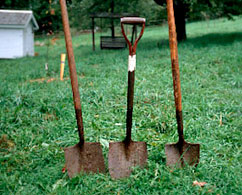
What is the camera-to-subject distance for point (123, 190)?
243cm

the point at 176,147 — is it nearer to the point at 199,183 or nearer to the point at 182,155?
the point at 182,155

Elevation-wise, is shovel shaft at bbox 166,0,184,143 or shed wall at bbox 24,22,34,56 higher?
shed wall at bbox 24,22,34,56

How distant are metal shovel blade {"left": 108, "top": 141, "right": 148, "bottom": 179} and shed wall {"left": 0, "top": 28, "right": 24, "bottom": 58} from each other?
17.0m

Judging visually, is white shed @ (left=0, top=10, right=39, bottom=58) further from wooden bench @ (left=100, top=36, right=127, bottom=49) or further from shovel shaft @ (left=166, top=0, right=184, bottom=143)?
shovel shaft @ (left=166, top=0, right=184, bottom=143)

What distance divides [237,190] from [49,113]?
114 inches

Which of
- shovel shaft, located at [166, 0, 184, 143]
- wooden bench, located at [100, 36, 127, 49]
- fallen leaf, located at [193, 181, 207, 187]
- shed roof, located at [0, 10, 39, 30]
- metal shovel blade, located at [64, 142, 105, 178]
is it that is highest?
shed roof, located at [0, 10, 39, 30]

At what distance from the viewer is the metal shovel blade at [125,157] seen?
2643 millimetres

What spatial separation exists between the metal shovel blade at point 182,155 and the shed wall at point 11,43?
56.3ft

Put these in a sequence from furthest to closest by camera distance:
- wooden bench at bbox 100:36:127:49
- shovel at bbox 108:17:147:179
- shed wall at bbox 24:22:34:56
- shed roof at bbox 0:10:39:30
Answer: shed wall at bbox 24:22:34:56 < shed roof at bbox 0:10:39:30 < wooden bench at bbox 100:36:127:49 < shovel at bbox 108:17:147:179

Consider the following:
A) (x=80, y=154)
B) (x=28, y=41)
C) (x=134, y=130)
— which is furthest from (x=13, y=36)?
(x=80, y=154)

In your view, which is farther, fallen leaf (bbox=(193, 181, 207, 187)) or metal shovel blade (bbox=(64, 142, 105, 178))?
metal shovel blade (bbox=(64, 142, 105, 178))

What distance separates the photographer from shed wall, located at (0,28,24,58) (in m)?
18.2

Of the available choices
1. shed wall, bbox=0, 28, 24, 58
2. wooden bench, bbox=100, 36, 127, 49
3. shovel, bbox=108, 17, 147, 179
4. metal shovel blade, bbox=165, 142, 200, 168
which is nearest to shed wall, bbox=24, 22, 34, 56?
shed wall, bbox=0, 28, 24, 58

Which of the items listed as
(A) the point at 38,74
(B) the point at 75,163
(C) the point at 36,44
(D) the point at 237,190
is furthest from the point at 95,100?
(C) the point at 36,44
